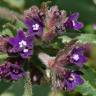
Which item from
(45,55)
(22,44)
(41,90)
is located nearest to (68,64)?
(45,55)

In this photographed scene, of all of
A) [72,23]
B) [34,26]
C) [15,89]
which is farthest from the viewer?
[15,89]

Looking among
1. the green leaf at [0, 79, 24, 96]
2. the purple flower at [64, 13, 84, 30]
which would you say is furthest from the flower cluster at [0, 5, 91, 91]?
the green leaf at [0, 79, 24, 96]

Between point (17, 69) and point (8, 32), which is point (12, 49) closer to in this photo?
point (17, 69)

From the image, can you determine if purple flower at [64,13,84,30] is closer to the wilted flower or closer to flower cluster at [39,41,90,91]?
flower cluster at [39,41,90,91]

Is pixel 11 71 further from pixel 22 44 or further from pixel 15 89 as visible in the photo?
pixel 15 89

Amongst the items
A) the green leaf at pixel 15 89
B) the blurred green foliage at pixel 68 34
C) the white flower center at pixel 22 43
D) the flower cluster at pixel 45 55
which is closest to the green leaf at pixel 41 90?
the blurred green foliage at pixel 68 34

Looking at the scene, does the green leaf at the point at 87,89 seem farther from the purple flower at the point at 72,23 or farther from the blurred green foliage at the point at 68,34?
the purple flower at the point at 72,23
